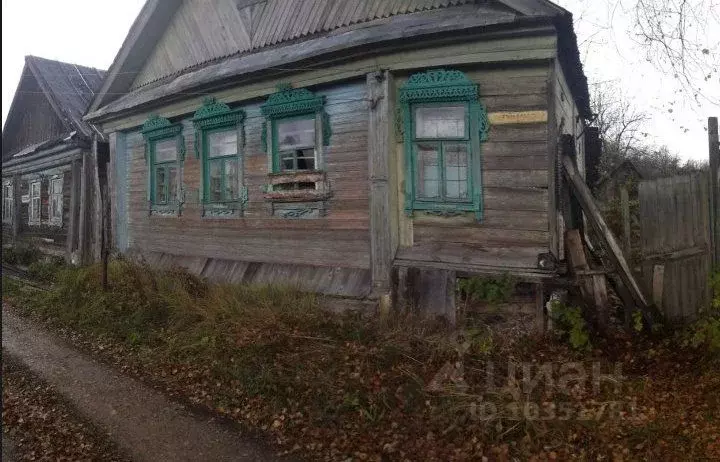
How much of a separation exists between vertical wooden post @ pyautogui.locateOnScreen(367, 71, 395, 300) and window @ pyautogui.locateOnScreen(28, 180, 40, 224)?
13.1 metres

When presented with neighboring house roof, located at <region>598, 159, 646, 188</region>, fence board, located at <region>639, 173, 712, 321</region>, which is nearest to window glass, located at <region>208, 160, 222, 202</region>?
fence board, located at <region>639, 173, 712, 321</region>

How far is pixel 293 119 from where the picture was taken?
7539 millimetres

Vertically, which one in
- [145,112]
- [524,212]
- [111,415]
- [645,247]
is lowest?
[111,415]

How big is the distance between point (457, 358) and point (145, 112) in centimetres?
817

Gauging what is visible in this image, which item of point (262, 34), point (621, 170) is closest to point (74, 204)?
point (262, 34)

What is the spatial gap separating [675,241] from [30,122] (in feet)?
59.6

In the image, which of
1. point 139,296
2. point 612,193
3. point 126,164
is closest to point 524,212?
point 139,296

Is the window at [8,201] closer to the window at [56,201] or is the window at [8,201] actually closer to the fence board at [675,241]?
the window at [56,201]

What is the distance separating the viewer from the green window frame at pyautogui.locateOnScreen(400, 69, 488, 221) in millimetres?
6043

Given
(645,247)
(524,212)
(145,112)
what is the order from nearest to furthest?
(645,247), (524,212), (145,112)

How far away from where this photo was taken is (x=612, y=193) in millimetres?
13828

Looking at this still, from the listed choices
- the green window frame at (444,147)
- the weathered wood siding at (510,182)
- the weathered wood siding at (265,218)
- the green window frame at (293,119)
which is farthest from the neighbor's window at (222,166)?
the weathered wood siding at (510,182)

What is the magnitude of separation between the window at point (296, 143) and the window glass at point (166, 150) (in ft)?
9.05

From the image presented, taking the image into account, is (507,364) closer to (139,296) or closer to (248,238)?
(248,238)
